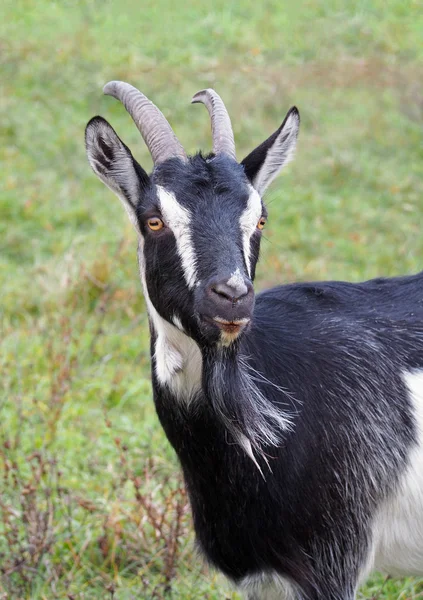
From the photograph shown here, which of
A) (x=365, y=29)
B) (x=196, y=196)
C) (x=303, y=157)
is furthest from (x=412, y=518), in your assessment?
(x=365, y=29)

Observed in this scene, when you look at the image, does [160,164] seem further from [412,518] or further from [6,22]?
[6,22]

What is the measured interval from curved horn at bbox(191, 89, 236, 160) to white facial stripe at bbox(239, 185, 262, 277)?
268mm

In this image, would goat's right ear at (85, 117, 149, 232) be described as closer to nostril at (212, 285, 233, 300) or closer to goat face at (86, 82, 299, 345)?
goat face at (86, 82, 299, 345)

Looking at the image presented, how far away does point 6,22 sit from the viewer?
12695 mm

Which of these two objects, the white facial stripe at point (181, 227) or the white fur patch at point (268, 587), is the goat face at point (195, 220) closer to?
the white facial stripe at point (181, 227)

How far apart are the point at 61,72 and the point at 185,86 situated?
153cm

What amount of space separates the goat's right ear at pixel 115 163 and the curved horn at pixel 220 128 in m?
0.34

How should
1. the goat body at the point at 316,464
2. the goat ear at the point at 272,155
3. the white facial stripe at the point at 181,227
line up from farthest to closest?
the goat ear at the point at 272,155
the goat body at the point at 316,464
the white facial stripe at the point at 181,227

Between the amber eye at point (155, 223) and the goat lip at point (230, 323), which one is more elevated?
the amber eye at point (155, 223)

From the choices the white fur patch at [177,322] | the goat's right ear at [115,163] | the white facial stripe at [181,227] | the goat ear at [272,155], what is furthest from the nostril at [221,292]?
the goat ear at [272,155]

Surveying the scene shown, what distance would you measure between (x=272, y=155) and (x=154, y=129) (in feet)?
1.53

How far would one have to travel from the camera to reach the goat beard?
3135mm

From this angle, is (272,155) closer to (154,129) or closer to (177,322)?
(154,129)

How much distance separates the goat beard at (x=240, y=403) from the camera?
3135 mm
